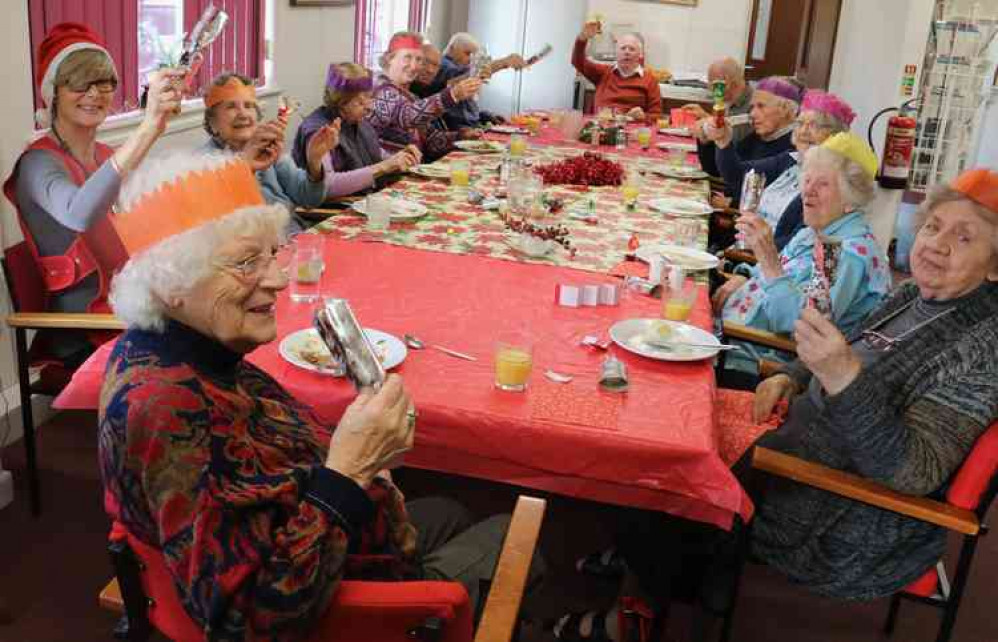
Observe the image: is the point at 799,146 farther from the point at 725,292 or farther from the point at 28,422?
the point at 28,422

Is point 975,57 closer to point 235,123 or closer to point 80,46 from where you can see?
point 235,123

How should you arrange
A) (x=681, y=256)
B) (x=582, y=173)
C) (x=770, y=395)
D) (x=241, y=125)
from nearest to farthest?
(x=770, y=395) < (x=681, y=256) < (x=241, y=125) < (x=582, y=173)

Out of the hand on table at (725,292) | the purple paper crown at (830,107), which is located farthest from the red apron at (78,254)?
the purple paper crown at (830,107)

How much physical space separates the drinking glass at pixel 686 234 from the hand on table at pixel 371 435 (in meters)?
1.86

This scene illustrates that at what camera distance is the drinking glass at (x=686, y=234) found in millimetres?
3152

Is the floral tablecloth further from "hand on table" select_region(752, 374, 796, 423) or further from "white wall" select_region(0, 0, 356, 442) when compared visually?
"white wall" select_region(0, 0, 356, 442)

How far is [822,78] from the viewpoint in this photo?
7.77 m

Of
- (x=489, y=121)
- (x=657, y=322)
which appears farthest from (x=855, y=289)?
(x=489, y=121)

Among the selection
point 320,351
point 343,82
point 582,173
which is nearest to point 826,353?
point 320,351

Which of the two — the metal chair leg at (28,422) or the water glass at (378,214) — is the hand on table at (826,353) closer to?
the water glass at (378,214)

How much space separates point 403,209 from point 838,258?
1462mm

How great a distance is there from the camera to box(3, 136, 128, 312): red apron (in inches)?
102

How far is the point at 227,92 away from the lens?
321 centimetres

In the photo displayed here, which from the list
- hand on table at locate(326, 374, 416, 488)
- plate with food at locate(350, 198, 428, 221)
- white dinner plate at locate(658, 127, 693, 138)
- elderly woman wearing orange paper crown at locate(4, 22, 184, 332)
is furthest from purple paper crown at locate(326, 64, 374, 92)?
hand on table at locate(326, 374, 416, 488)
